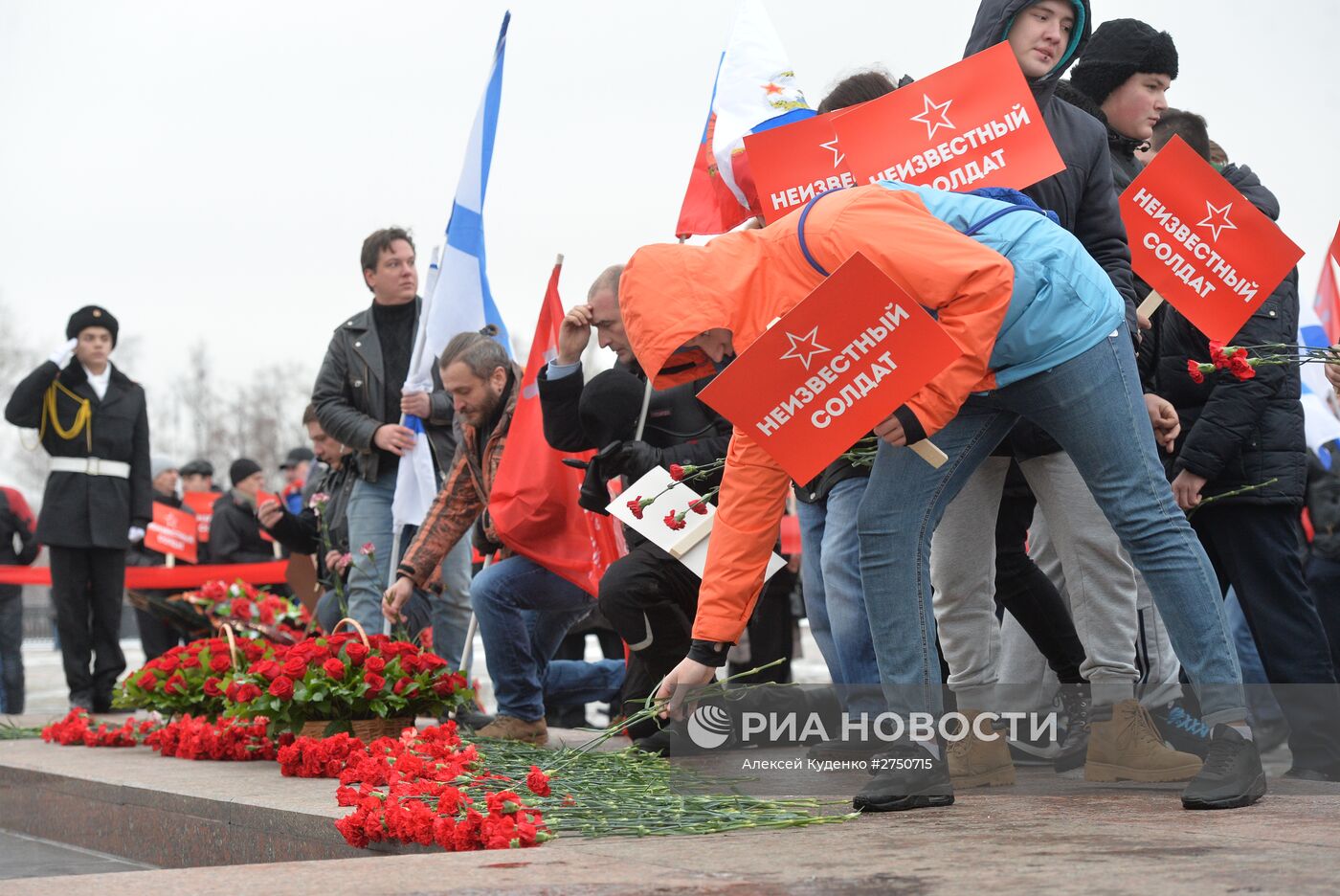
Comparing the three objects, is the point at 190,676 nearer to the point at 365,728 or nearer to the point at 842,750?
the point at 365,728

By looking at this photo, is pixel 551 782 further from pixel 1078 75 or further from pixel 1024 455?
pixel 1078 75

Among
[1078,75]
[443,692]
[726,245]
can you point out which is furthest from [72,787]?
[1078,75]

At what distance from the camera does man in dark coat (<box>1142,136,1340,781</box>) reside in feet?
15.8

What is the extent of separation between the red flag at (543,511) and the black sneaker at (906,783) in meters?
2.64

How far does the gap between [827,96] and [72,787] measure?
379 cm

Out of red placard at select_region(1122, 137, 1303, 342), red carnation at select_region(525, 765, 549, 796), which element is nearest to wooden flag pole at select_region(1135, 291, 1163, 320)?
red placard at select_region(1122, 137, 1303, 342)

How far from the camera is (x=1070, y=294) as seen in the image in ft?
12.3

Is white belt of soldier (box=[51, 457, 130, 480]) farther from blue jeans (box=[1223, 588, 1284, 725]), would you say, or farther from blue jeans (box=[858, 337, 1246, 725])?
blue jeans (box=[858, 337, 1246, 725])

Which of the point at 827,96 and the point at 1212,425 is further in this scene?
the point at 827,96

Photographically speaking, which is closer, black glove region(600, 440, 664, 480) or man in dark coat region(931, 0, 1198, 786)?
man in dark coat region(931, 0, 1198, 786)

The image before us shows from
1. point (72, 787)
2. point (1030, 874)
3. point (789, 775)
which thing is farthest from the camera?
point (72, 787)

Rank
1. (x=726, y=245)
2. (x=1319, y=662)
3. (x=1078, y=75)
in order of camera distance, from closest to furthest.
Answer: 1. (x=726, y=245)
2. (x=1319, y=662)
3. (x=1078, y=75)

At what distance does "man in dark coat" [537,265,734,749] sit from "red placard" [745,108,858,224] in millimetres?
736

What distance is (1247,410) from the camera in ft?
16.4
